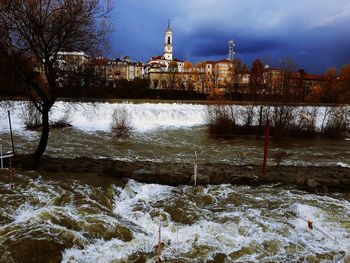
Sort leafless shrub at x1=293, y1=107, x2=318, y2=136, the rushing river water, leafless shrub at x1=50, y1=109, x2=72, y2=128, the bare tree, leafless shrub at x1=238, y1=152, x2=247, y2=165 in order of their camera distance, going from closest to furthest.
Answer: the rushing river water → the bare tree → leafless shrub at x1=238, y1=152, x2=247, y2=165 → leafless shrub at x1=293, y1=107, x2=318, y2=136 → leafless shrub at x1=50, y1=109, x2=72, y2=128

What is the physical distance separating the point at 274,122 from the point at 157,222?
18761mm

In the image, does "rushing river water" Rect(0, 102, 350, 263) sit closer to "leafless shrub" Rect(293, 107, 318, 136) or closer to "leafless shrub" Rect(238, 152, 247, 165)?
"leafless shrub" Rect(238, 152, 247, 165)

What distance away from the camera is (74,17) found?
1039cm

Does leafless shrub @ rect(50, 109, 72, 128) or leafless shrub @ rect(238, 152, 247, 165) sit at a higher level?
leafless shrub @ rect(50, 109, 72, 128)

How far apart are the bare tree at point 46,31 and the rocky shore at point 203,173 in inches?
89.5

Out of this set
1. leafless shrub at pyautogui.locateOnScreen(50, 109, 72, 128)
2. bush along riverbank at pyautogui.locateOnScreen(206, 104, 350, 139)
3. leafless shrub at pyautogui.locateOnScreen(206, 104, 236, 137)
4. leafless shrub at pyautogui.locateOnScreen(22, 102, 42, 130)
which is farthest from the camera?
leafless shrub at pyautogui.locateOnScreen(50, 109, 72, 128)

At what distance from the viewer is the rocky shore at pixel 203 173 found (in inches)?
435

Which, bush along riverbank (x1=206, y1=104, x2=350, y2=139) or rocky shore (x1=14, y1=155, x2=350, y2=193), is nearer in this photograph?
rocky shore (x1=14, y1=155, x2=350, y2=193)

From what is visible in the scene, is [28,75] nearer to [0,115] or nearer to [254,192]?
[254,192]

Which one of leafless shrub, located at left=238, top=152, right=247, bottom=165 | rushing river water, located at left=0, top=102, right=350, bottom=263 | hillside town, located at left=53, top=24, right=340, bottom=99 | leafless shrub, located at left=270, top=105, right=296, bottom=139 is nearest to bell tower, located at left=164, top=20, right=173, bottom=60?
hillside town, located at left=53, top=24, right=340, bottom=99

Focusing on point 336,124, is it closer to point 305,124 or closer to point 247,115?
point 305,124

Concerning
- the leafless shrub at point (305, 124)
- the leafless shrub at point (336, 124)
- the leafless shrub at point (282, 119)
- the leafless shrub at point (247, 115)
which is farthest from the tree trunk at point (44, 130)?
the leafless shrub at point (336, 124)

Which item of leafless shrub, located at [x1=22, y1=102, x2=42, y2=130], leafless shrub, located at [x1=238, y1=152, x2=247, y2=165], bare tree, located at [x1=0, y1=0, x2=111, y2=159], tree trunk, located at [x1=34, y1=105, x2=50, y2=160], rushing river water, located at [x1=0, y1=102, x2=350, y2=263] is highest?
bare tree, located at [x1=0, y1=0, x2=111, y2=159]

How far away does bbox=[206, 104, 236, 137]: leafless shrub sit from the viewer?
24.6 metres
